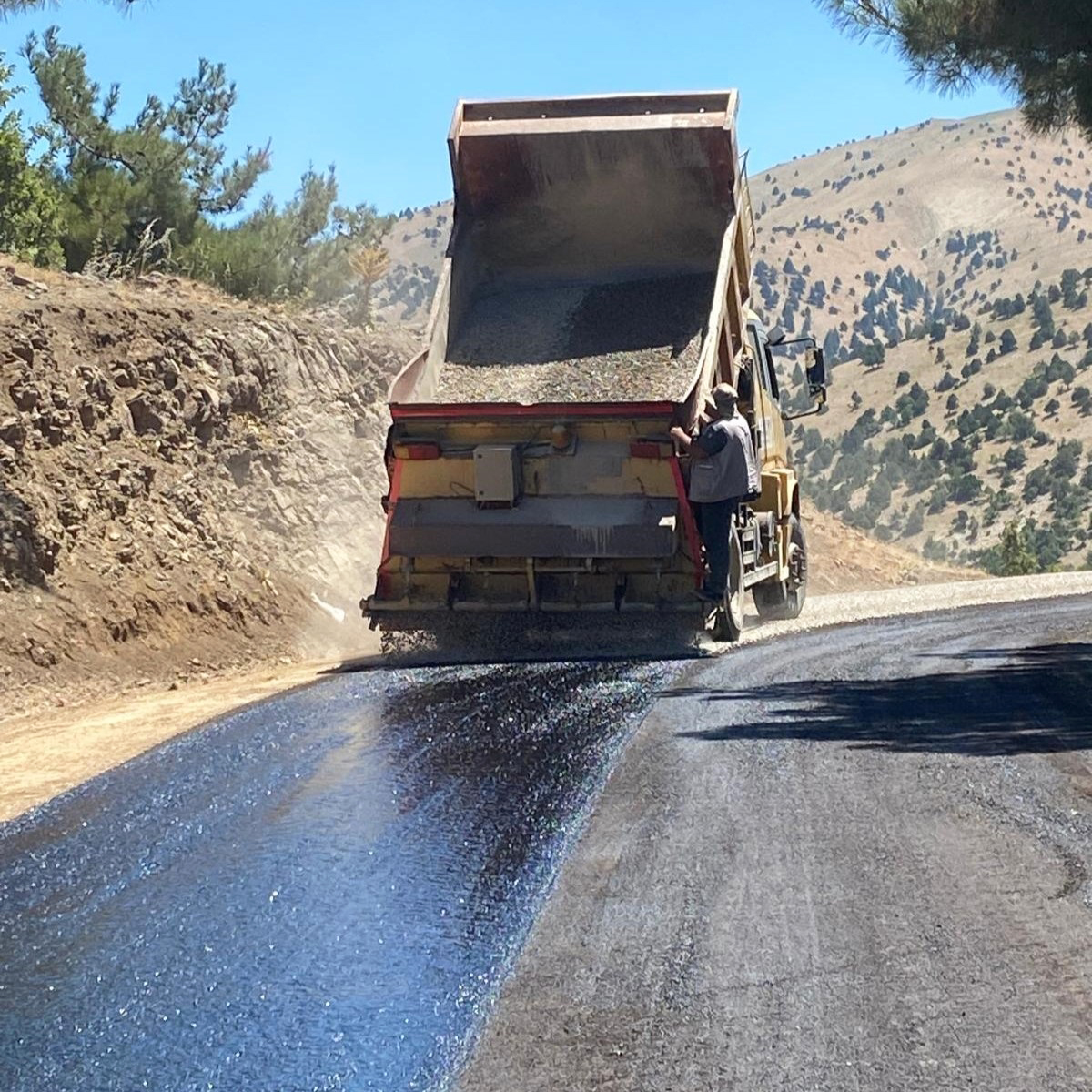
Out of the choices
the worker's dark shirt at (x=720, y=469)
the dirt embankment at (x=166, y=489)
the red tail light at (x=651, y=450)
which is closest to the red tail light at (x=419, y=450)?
the red tail light at (x=651, y=450)

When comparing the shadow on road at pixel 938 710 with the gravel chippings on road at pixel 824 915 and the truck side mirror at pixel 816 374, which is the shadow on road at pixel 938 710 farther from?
the truck side mirror at pixel 816 374

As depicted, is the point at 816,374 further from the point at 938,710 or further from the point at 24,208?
the point at 24,208

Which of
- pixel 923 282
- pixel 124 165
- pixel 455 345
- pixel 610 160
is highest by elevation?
pixel 923 282

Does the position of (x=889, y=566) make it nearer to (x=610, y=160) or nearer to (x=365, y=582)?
(x=365, y=582)

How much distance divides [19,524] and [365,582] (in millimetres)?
5275

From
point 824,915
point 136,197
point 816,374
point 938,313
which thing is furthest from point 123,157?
point 938,313

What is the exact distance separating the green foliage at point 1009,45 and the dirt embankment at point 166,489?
6.85 metres

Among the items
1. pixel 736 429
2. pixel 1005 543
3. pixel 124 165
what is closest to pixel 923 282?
pixel 1005 543

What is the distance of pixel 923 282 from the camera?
440 feet

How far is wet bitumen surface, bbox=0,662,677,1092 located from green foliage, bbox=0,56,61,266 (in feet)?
36.4

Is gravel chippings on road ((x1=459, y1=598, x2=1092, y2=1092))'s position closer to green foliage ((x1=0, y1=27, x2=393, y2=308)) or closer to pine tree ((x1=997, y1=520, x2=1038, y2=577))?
green foliage ((x1=0, y1=27, x2=393, y2=308))

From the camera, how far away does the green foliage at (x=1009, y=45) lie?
12453 mm

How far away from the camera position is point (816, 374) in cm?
1522

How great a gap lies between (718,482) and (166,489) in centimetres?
544
